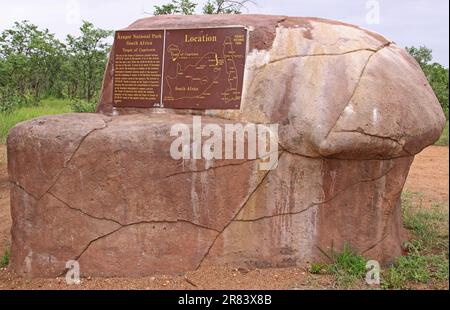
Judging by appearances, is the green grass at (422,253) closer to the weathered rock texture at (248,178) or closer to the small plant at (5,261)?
the weathered rock texture at (248,178)

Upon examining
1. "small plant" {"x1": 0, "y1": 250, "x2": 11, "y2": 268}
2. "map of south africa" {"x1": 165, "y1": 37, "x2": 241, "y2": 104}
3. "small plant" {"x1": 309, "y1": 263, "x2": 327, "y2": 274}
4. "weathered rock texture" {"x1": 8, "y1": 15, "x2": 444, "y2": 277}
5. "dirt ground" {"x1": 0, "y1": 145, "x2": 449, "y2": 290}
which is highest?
"map of south africa" {"x1": 165, "y1": 37, "x2": 241, "y2": 104}

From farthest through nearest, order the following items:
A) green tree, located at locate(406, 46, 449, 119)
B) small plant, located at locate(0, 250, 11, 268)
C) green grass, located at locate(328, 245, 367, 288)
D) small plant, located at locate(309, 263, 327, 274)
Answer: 1. green tree, located at locate(406, 46, 449, 119)
2. small plant, located at locate(0, 250, 11, 268)
3. small plant, located at locate(309, 263, 327, 274)
4. green grass, located at locate(328, 245, 367, 288)

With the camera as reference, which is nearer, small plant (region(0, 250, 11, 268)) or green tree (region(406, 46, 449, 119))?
small plant (region(0, 250, 11, 268))

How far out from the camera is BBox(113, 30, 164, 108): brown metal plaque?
4176 mm

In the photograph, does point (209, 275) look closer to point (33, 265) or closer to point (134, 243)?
point (134, 243)

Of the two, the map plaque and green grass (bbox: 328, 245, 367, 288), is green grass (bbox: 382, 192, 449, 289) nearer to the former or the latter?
green grass (bbox: 328, 245, 367, 288)

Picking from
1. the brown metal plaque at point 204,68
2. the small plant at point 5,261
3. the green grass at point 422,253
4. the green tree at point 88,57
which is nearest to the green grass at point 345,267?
the green grass at point 422,253

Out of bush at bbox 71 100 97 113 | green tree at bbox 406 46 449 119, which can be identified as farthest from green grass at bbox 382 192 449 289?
green tree at bbox 406 46 449 119

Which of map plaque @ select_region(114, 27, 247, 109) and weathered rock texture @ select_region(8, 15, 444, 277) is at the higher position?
map plaque @ select_region(114, 27, 247, 109)

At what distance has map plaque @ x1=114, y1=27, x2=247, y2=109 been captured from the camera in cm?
396

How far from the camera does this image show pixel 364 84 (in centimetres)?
366

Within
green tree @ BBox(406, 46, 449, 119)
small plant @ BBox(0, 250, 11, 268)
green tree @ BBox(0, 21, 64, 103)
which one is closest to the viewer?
small plant @ BBox(0, 250, 11, 268)

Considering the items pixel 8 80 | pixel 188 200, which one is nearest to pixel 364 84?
pixel 188 200

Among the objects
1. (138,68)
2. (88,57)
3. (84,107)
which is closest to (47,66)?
(88,57)
